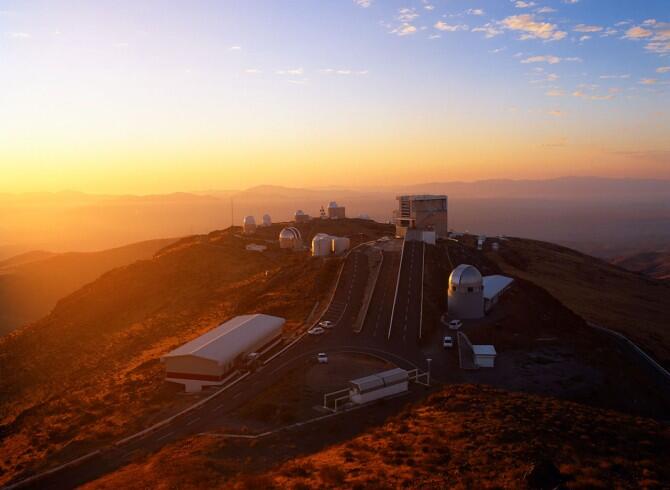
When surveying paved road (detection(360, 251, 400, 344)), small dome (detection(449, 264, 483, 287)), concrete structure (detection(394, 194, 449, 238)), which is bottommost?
paved road (detection(360, 251, 400, 344))

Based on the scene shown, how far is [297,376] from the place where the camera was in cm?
2917

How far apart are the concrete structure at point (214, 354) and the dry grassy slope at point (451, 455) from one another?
22.7 ft

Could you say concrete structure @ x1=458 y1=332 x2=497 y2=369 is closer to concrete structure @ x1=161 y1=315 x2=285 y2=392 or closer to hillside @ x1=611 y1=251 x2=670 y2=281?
concrete structure @ x1=161 y1=315 x2=285 y2=392

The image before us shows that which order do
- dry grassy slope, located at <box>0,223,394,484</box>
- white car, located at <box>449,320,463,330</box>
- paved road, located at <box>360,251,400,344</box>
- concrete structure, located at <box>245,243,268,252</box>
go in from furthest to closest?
concrete structure, located at <box>245,243,268,252</box> < white car, located at <box>449,320,463,330</box> < paved road, located at <box>360,251,400,344</box> < dry grassy slope, located at <box>0,223,394,484</box>

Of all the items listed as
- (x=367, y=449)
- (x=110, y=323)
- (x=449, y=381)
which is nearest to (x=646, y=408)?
Result: (x=449, y=381)

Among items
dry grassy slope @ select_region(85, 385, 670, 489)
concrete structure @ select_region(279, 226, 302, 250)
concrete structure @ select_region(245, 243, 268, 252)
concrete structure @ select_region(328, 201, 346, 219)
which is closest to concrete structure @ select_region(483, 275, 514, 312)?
dry grassy slope @ select_region(85, 385, 670, 489)

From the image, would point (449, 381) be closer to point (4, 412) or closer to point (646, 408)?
point (646, 408)

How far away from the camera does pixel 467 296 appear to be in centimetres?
3959

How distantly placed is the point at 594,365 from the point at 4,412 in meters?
36.1

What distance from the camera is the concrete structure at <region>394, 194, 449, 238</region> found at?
2395 inches

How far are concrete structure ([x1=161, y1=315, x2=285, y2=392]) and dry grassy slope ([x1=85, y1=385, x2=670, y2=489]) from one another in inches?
273

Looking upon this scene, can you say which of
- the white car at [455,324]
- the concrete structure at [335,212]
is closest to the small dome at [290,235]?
the concrete structure at [335,212]

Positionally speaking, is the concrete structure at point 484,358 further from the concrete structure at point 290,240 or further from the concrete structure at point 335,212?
the concrete structure at point 335,212

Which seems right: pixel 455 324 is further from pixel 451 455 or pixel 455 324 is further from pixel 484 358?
pixel 451 455
